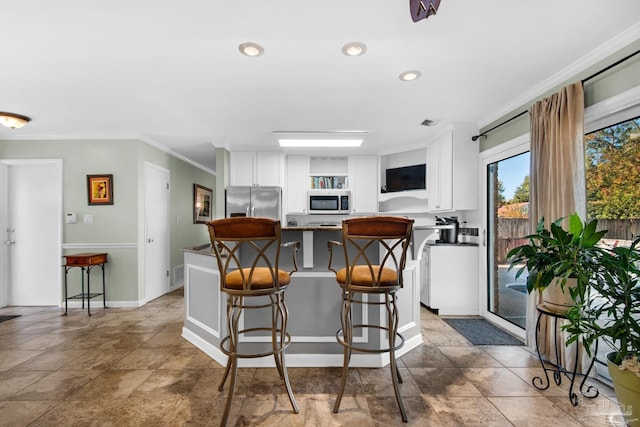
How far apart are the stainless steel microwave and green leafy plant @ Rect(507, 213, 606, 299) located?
3429 millimetres

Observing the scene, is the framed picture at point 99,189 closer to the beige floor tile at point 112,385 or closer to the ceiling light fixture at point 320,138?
the ceiling light fixture at point 320,138

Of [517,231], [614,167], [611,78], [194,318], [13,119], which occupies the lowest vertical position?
[194,318]

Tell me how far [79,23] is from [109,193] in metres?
2.95

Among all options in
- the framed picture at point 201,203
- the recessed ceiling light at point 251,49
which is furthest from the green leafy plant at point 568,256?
the framed picture at point 201,203

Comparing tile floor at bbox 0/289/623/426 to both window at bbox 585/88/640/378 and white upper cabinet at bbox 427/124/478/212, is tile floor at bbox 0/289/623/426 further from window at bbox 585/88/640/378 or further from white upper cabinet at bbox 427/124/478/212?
white upper cabinet at bbox 427/124/478/212

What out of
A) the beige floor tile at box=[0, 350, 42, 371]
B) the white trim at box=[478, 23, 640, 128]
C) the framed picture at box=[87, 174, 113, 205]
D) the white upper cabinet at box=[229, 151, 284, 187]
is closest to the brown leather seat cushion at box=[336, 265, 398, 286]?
the white trim at box=[478, 23, 640, 128]

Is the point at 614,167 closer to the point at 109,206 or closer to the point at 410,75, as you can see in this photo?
the point at 410,75

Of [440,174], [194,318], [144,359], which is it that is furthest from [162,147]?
[440,174]

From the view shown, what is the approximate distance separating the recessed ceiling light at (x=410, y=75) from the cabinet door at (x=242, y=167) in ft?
9.92

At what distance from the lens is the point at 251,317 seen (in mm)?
2434

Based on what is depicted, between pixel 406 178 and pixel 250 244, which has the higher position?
pixel 406 178

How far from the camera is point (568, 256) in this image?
5.99 ft

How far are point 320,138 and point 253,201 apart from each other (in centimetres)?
154

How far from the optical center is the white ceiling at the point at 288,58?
5.91 feet
